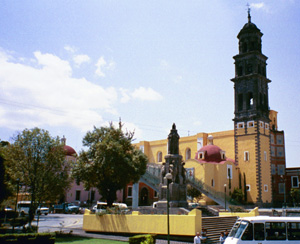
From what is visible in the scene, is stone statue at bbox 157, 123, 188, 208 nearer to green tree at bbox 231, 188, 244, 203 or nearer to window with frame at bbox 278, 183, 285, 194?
green tree at bbox 231, 188, 244, 203

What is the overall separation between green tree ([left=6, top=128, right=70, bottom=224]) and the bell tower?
30114 mm

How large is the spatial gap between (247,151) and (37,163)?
3244 centimetres

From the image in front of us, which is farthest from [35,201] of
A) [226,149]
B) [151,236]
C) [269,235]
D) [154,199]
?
[226,149]

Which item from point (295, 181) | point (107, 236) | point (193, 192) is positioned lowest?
point (107, 236)

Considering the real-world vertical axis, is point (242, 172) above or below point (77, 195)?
above

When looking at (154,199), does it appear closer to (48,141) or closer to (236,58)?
(236,58)

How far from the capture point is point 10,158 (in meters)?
23.0

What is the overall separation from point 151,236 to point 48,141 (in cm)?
1148

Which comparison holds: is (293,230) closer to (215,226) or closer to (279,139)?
(215,226)

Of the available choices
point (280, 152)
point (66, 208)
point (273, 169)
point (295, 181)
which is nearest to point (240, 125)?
point (280, 152)

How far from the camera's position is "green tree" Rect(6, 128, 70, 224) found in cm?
2289

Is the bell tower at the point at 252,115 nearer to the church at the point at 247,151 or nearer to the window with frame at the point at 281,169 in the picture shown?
the church at the point at 247,151

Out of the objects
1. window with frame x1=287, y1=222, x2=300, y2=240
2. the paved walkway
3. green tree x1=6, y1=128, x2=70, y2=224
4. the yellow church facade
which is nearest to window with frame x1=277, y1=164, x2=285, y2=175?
the yellow church facade

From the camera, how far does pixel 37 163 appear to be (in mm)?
23094
